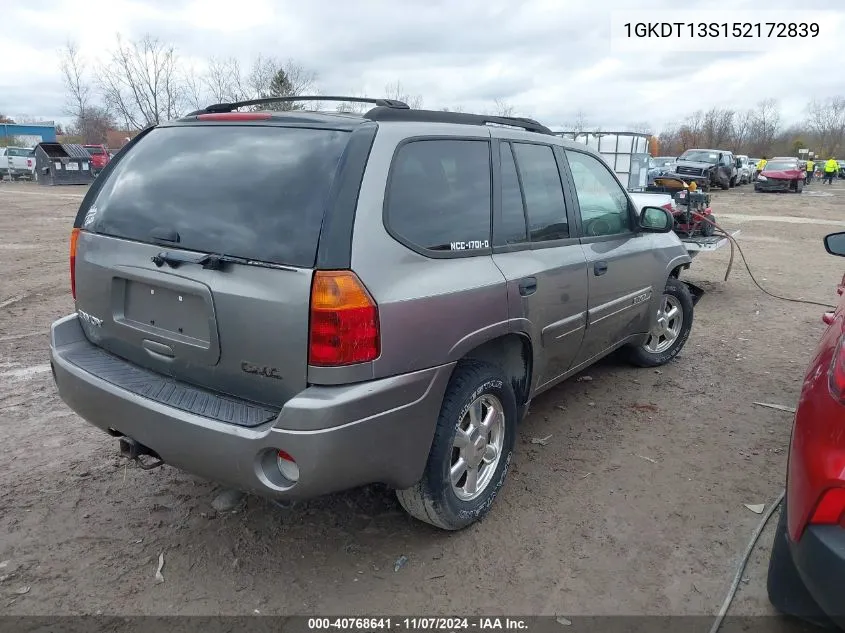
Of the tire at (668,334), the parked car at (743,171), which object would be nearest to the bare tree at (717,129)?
the parked car at (743,171)

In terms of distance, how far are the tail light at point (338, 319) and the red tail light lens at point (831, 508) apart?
61.1 inches

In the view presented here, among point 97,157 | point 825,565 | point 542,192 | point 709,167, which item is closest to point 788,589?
point 825,565

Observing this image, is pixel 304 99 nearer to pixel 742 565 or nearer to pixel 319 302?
pixel 319 302

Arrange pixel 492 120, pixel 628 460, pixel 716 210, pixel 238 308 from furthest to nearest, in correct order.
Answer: pixel 716 210
pixel 628 460
pixel 492 120
pixel 238 308

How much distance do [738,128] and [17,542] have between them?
82681mm

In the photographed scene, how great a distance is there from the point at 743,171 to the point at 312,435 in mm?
39413

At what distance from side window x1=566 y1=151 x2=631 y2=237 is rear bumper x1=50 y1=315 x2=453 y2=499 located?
180cm

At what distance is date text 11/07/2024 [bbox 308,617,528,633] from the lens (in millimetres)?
2523

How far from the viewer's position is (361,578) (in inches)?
110

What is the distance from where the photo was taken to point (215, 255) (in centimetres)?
253

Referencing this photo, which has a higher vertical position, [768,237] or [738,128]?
[738,128]

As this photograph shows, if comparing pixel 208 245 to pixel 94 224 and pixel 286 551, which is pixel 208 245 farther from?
pixel 286 551

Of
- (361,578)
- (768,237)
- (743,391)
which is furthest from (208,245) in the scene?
(768,237)

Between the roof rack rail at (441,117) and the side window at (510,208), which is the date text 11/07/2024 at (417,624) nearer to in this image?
the side window at (510,208)
